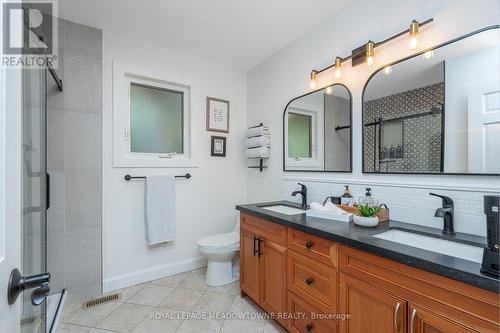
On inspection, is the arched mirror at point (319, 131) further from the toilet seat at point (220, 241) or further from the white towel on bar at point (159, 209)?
the white towel on bar at point (159, 209)

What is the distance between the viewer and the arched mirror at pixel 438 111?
120cm

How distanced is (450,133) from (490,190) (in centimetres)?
35

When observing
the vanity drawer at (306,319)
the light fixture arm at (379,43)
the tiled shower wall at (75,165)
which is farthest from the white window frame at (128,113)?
the vanity drawer at (306,319)

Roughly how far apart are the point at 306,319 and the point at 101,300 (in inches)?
69.2

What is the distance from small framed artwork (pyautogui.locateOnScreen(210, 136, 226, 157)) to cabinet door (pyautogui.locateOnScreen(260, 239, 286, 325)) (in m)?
1.35

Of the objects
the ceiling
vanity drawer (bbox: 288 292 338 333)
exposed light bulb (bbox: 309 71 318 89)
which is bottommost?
vanity drawer (bbox: 288 292 338 333)

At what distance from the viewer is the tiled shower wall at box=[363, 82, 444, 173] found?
1.38 m

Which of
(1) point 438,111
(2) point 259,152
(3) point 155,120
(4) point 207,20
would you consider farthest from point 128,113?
(1) point 438,111

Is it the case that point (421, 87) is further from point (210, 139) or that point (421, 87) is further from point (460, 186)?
point (210, 139)

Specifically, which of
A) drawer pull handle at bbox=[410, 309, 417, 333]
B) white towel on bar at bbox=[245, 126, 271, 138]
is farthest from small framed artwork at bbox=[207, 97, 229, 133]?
drawer pull handle at bbox=[410, 309, 417, 333]

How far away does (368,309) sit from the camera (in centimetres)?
111

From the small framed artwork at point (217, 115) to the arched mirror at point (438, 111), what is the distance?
5.36 feet

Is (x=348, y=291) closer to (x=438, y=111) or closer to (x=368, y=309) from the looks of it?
(x=368, y=309)

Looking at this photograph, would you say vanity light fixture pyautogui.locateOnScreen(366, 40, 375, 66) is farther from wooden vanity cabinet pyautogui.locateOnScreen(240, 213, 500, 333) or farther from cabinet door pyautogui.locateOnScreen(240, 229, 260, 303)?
cabinet door pyautogui.locateOnScreen(240, 229, 260, 303)
